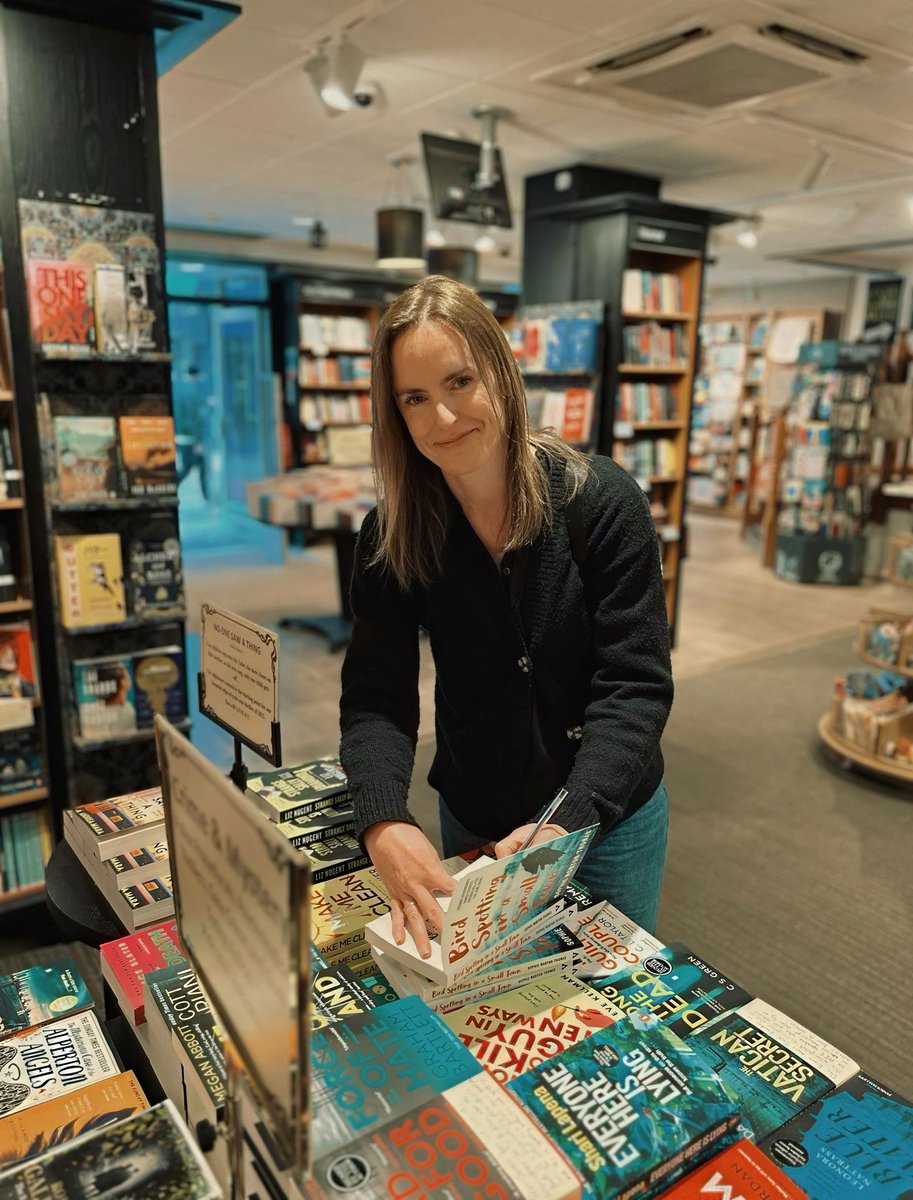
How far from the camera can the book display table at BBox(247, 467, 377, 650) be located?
5699mm

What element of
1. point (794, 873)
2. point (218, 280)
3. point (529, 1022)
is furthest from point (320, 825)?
point (218, 280)

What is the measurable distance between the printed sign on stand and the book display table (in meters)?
4.57

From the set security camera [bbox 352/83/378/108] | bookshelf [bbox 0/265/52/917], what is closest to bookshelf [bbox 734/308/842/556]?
security camera [bbox 352/83/378/108]

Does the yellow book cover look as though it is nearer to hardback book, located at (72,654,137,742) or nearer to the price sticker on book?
hardback book, located at (72,654,137,742)

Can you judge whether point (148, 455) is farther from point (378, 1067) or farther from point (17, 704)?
point (378, 1067)

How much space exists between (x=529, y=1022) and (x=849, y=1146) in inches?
14.6

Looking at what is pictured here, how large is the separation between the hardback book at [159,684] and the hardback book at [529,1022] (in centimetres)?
221

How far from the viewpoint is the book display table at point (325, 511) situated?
5.70 metres

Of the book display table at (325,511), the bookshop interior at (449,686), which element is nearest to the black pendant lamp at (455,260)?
the bookshop interior at (449,686)

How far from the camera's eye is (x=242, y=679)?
4.99 feet

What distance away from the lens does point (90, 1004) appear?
51.7 inches

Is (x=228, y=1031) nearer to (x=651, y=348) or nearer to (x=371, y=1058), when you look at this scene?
(x=371, y=1058)

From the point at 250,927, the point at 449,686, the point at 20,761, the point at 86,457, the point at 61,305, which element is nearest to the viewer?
the point at 250,927

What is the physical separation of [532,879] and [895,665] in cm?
392
